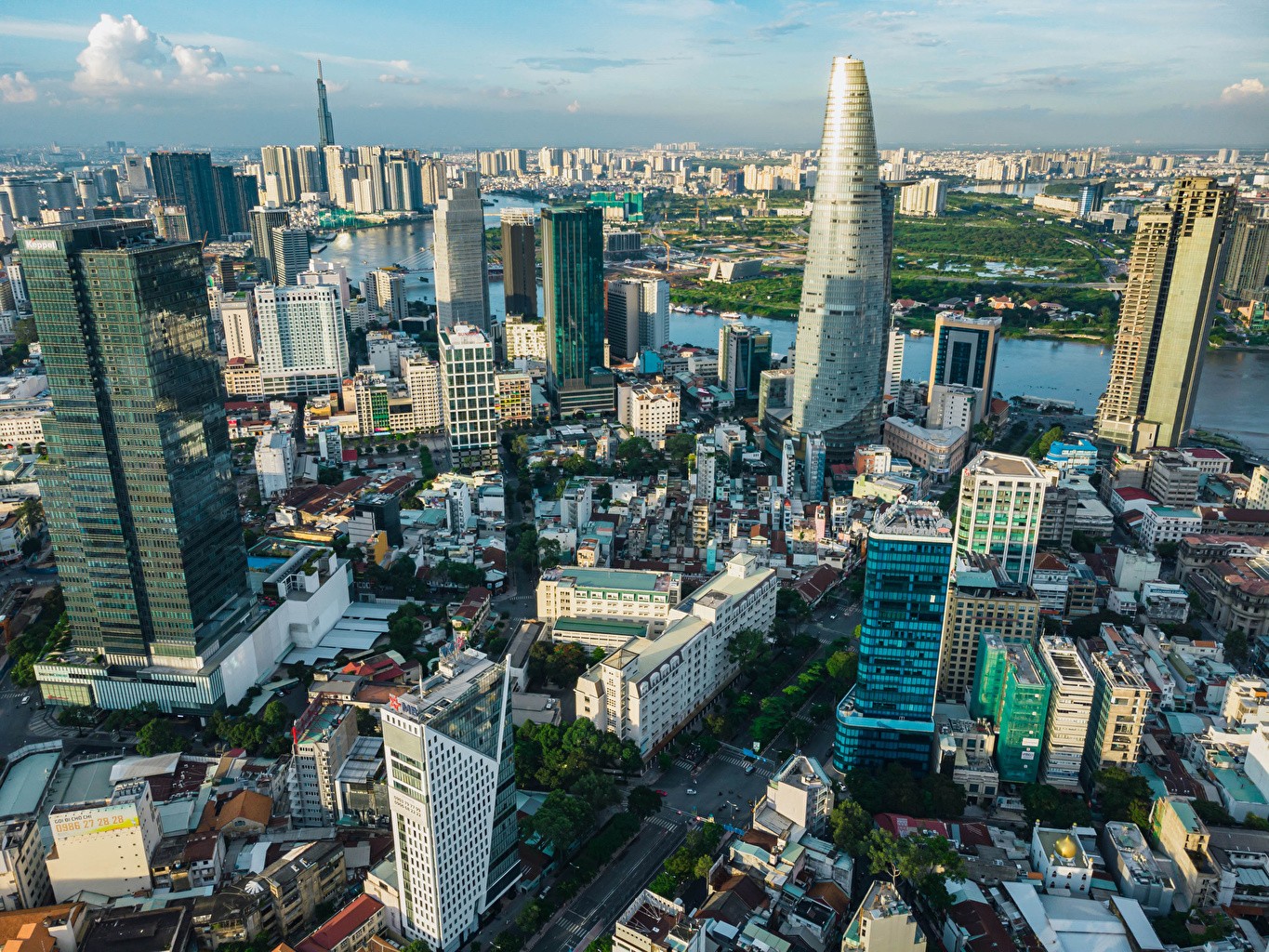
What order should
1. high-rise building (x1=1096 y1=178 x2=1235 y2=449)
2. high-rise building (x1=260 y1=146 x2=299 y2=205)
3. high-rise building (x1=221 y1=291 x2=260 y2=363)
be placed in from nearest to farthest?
high-rise building (x1=1096 y1=178 x2=1235 y2=449) → high-rise building (x1=221 y1=291 x2=260 y2=363) → high-rise building (x1=260 y1=146 x2=299 y2=205)

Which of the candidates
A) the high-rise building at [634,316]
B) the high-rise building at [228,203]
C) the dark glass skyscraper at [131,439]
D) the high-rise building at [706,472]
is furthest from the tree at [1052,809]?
the high-rise building at [228,203]

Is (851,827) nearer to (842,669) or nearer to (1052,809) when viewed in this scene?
(1052,809)

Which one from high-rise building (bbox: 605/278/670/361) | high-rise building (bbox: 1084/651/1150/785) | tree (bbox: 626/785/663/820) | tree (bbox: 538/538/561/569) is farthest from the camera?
high-rise building (bbox: 605/278/670/361)

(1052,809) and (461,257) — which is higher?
(461,257)

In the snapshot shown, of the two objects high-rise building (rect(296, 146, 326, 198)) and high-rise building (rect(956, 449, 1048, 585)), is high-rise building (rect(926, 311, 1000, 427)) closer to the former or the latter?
high-rise building (rect(956, 449, 1048, 585))

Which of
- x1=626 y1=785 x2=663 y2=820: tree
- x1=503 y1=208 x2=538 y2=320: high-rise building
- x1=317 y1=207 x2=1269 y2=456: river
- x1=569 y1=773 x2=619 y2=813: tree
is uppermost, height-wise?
x1=503 y1=208 x2=538 y2=320: high-rise building

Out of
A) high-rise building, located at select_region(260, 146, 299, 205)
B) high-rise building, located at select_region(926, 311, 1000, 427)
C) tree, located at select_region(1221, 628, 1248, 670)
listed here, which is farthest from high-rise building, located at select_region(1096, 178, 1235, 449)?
high-rise building, located at select_region(260, 146, 299, 205)

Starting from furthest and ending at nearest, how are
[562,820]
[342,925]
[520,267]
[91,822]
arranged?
1. [520,267]
2. [562,820]
3. [91,822]
4. [342,925]

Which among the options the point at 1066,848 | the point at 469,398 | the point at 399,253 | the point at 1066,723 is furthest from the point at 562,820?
the point at 399,253
